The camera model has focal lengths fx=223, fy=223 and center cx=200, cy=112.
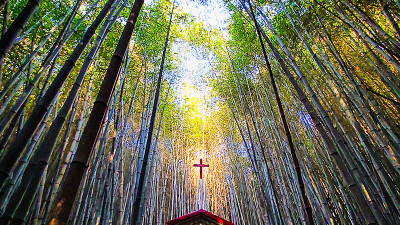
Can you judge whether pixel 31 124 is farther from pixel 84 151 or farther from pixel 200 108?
pixel 200 108

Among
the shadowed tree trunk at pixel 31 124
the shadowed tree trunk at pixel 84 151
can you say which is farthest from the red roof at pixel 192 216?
the shadowed tree trunk at pixel 84 151

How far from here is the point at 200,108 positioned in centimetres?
866

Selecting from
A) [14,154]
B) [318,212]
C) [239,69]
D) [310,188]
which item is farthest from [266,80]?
[14,154]

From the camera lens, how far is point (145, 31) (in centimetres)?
440

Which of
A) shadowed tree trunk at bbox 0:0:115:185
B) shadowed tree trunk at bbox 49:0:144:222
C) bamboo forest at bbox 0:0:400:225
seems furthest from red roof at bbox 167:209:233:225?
shadowed tree trunk at bbox 49:0:144:222

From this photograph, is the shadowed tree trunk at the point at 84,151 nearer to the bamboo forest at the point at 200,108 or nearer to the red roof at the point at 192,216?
the bamboo forest at the point at 200,108

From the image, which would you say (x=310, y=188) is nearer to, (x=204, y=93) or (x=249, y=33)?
(x=249, y=33)

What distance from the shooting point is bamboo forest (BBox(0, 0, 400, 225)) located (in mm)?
1031

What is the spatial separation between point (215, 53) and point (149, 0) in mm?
2205

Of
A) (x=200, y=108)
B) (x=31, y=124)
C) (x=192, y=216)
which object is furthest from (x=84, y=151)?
(x=200, y=108)

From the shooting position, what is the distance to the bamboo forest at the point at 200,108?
1031 mm

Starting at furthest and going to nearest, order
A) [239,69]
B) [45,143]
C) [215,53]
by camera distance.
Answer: [215,53] < [239,69] < [45,143]

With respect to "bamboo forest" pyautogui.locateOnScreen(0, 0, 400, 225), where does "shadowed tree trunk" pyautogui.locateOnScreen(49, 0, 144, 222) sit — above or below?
below

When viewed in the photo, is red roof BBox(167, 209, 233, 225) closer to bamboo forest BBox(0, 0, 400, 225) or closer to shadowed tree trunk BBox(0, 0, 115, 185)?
bamboo forest BBox(0, 0, 400, 225)
